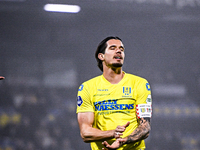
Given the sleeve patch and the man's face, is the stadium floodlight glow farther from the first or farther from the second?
the sleeve patch

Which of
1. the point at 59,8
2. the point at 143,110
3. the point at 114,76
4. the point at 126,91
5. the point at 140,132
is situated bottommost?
the point at 140,132

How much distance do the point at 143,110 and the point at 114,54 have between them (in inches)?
24.2

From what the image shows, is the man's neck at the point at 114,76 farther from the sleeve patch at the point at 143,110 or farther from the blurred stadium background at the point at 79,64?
the blurred stadium background at the point at 79,64

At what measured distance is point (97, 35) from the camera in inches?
150

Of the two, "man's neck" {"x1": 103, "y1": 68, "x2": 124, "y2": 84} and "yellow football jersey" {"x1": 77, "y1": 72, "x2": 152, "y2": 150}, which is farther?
"man's neck" {"x1": 103, "y1": 68, "x2": 124, "y2": 84}

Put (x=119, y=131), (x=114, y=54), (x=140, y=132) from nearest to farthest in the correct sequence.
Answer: (x=119, y=131)
(x=140, y=132)
(x=114, y=54)

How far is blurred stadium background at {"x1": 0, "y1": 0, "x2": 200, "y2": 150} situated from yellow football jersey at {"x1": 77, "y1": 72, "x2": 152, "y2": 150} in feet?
4.13

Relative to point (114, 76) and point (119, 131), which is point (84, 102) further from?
point (119, 131)

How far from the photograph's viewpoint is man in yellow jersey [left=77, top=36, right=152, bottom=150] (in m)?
2.22

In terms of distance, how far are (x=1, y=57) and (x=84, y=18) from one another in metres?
1.35

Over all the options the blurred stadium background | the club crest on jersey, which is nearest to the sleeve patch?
the club crest on jersey

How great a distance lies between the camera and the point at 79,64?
12.3ft

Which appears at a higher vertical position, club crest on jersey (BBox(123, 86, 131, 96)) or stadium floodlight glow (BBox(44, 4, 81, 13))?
stadium floodlight glow (BBox(44, 4, 81, 13))

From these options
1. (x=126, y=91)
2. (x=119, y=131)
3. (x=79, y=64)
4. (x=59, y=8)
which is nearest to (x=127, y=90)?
(x=126, y=91)
